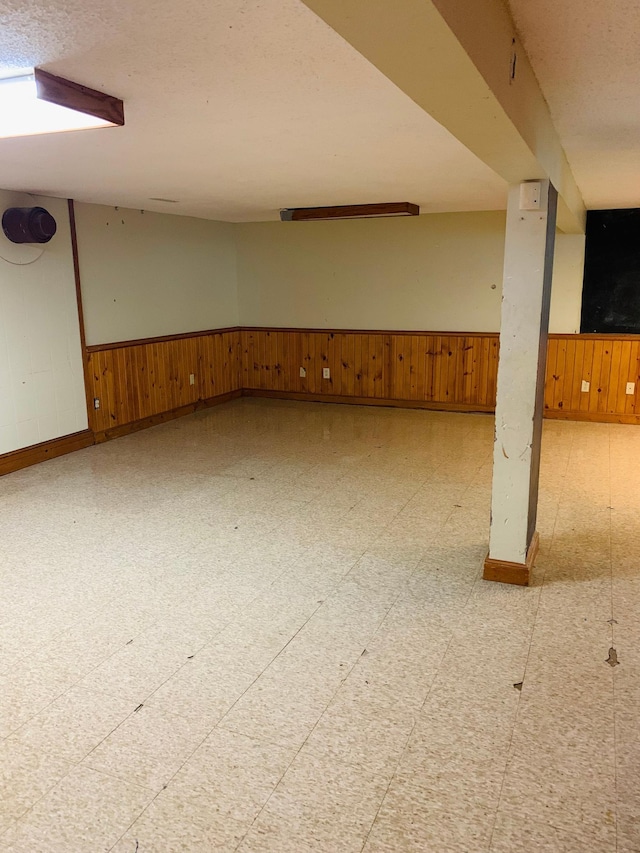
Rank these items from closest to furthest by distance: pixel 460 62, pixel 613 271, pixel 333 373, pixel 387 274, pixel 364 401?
pixel 460 62, pixel 613 271, pixel 387 274, pixel 364 401, pixel 333 373

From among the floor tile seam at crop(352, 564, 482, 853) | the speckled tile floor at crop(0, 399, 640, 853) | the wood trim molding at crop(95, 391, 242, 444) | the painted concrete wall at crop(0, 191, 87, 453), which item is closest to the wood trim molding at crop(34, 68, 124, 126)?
the speckled tile floor at crop(0, 399, 640, 853)

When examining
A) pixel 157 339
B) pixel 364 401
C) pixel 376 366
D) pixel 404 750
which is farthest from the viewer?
pixel 364 401

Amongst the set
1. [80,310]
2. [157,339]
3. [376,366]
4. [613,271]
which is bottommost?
[376,366]

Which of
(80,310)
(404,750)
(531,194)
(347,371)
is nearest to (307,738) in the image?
(404,750)

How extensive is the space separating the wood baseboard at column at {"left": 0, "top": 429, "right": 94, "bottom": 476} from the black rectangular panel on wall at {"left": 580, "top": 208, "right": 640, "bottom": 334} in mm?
4768

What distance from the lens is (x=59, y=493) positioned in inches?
170

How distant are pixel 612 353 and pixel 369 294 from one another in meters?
2.50

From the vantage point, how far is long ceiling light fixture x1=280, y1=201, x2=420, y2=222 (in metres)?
5.27

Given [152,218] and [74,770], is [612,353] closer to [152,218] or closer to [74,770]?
[152,218]

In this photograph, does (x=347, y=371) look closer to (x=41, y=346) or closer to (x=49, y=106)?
(x=41, y=346)

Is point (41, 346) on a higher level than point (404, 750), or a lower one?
higher

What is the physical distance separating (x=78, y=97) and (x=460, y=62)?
140cm

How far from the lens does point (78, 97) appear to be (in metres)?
2.05

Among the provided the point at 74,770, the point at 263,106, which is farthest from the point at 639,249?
the point at 74,770
